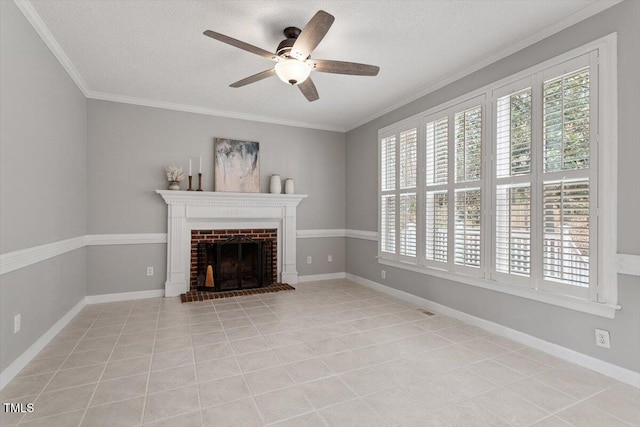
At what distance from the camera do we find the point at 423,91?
13.3 ft

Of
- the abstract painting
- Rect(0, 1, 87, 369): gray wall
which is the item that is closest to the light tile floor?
Rect(0, 1, 87, 369): gray wall

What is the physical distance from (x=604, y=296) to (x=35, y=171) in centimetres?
465

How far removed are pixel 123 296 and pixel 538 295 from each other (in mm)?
4961

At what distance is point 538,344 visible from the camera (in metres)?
2.79

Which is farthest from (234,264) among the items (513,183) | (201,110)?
(513,183)

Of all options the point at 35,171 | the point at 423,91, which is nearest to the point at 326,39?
the point at 423,91

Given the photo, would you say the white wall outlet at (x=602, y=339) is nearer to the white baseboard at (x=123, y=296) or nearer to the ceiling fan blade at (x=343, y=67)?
the ceiling fan blade at (x=343, y=67)

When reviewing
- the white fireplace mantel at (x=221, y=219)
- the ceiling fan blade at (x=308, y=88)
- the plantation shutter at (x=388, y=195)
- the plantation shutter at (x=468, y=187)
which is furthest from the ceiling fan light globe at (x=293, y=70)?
the white fireplace mantel at (x=221, y=219)

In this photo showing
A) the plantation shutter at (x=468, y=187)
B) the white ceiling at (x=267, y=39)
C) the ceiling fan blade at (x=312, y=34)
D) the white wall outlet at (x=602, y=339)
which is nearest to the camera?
the ceiling fan blade at (x=312, y=34)

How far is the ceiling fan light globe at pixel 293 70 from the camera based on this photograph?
2596mm

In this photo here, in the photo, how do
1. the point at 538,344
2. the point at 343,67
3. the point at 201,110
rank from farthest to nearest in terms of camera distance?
the point at 201,110 → the point at 538,344 → the point at 343,67

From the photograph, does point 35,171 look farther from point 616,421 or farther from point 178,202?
point 616,421

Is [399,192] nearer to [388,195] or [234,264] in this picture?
[388,195]

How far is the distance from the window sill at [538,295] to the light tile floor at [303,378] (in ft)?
1.51
